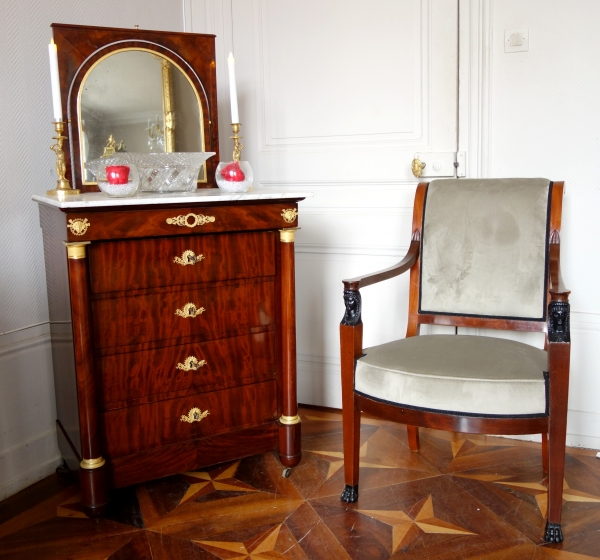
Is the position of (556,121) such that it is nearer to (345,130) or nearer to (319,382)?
(345,130)

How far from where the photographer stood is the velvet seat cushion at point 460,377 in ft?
5.71

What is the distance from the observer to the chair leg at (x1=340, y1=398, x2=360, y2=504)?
2008 millimetres

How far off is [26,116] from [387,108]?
134cm

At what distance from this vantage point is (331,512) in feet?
6.69

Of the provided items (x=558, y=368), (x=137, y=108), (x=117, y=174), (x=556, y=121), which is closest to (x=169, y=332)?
(x=117, y=174)

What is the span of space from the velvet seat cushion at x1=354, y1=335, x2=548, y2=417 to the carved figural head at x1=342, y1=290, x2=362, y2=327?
0.37 feet

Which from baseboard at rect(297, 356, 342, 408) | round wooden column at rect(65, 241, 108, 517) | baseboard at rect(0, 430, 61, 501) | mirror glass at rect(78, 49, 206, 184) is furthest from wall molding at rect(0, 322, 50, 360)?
baseboard at rect(297, 356, 342, 408)

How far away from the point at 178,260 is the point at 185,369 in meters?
0.35

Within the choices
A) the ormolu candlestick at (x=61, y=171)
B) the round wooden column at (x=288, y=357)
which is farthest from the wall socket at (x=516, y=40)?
the ormolu candlestick at (x=61, y=171)

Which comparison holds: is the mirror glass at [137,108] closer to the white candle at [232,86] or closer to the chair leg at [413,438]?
the white candle at [232,86]

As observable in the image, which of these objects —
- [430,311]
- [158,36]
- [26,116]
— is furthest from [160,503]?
[158,36]

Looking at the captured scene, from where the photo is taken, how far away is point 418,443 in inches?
97.0

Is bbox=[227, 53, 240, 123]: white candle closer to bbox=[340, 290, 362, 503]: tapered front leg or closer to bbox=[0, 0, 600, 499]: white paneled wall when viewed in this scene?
bbox=[0, 0, 600, 499]: white paneled wall

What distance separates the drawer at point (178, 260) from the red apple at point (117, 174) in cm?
18
